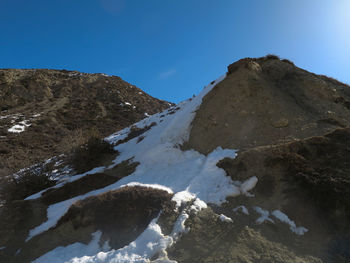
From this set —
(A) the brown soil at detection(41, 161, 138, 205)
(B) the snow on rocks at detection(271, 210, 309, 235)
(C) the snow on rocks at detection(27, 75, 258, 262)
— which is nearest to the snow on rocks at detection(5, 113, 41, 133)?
(C) the snow on rocks at detection(27, 75, 258, 262)

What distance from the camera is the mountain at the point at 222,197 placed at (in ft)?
17.0

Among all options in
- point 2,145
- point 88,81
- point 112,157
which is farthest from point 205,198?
point 88,81

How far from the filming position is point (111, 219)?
21.5 feet

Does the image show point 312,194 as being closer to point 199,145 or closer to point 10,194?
point 199,145

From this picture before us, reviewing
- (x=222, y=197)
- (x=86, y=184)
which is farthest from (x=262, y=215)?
(x=86, y=184)

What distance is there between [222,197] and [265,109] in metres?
5.89

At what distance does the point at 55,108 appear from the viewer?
36.3 m

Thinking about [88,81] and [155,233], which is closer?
[155,233]

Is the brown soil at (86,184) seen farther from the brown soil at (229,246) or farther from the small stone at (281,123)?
the small stone at (281,123)

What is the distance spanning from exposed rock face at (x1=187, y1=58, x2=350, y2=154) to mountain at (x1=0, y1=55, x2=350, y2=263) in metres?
0.06

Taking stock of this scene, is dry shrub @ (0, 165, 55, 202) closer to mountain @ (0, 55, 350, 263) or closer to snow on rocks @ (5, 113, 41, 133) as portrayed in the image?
mountain @ (0, 55, 350, 263)

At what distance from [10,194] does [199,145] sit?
392 inches

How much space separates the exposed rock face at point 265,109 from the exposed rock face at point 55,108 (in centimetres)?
1033

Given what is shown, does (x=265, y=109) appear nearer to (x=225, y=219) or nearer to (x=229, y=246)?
(x=225, y=219)
